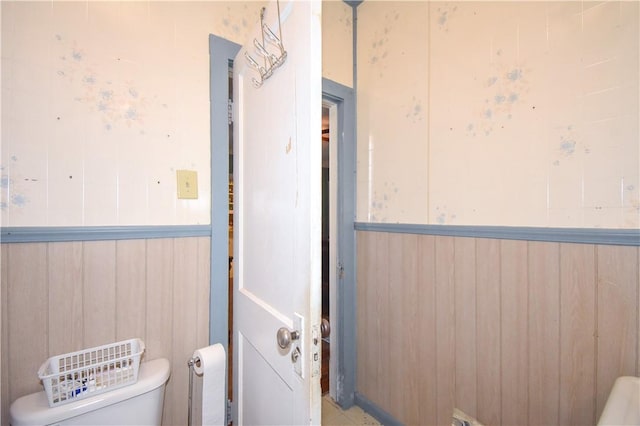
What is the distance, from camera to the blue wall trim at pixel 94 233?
3.29ft

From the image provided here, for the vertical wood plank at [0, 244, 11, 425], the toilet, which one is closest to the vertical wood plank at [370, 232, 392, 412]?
the toilet

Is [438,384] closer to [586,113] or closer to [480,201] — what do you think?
[480,201]

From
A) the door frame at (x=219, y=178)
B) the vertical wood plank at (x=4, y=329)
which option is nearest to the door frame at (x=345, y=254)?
the door frame at (x=219, y=178)

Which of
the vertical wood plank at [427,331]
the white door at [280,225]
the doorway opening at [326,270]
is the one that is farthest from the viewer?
the doorway opening at [326,270]

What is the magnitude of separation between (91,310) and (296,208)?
0.94m

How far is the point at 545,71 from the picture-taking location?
3.72 feet

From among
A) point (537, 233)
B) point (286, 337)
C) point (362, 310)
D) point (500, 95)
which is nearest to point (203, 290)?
point (286, 337)

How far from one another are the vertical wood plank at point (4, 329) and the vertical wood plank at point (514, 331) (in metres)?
1.84

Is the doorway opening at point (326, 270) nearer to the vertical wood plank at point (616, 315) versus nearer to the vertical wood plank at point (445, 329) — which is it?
the vertical wood plank at point (445, 329)

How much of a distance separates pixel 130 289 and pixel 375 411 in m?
1.51

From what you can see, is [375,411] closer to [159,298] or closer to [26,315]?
[159,298]

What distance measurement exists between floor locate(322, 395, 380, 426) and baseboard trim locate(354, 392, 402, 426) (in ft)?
0.07

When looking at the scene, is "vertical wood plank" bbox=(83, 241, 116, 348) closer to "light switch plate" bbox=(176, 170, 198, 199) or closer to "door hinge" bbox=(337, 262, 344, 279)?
"light switch plate" bbox=(176, 170, 198, 199)

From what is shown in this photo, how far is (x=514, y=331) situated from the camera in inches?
48.6
